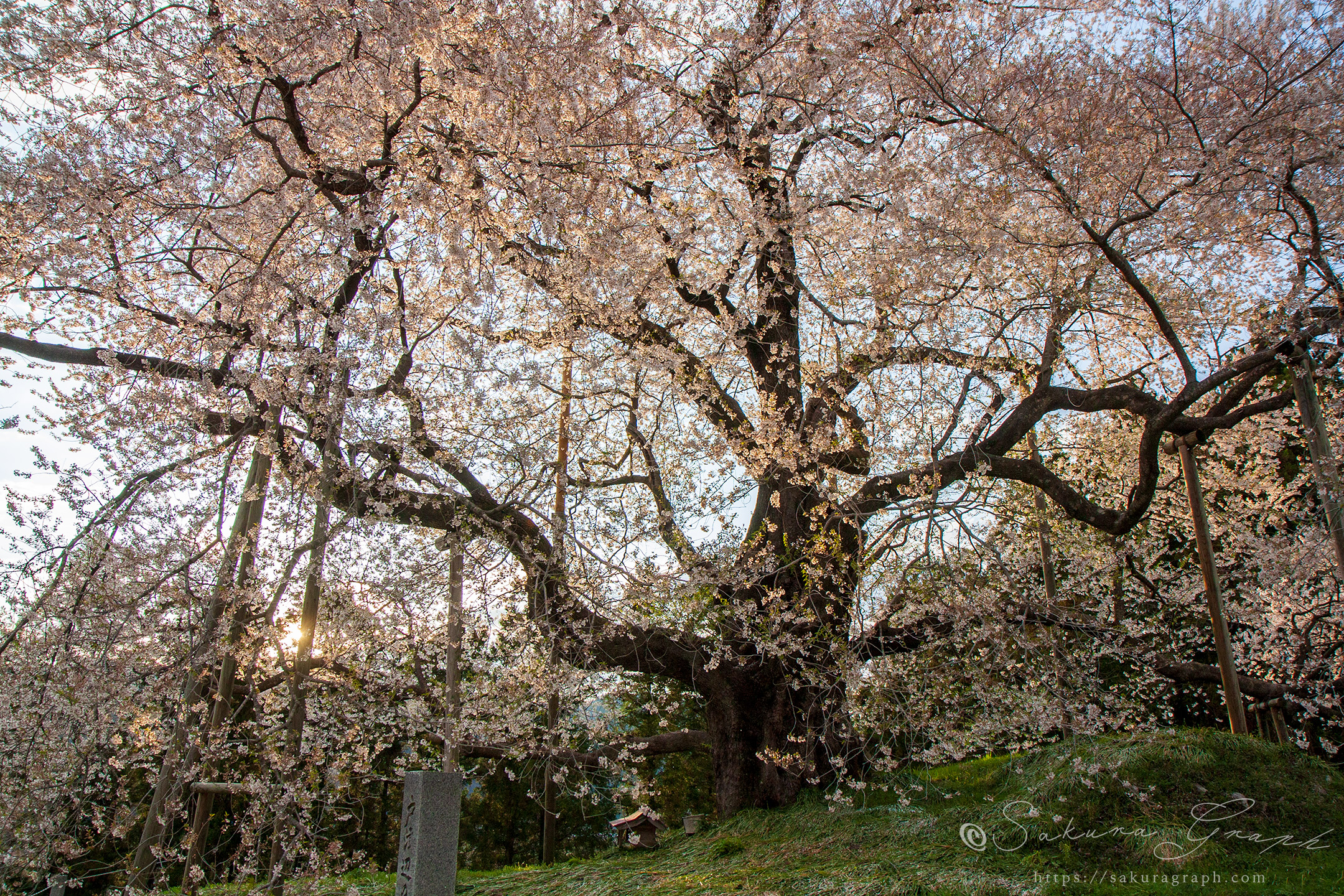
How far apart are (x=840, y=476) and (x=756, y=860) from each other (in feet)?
12.6

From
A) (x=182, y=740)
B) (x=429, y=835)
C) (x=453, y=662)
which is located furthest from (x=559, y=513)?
(x=182, y=740)

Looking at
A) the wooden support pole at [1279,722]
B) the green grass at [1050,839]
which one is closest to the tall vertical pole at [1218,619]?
the green grass at [1050,839]

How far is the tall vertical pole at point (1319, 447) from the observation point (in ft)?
16.0

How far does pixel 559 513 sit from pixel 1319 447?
18.3ft

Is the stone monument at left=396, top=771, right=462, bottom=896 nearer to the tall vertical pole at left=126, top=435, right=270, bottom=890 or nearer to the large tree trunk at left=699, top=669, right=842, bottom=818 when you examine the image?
the tall vertical pole at left=126, top=435, right=270, bottom=890

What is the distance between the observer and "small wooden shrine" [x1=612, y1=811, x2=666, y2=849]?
7.69 metres

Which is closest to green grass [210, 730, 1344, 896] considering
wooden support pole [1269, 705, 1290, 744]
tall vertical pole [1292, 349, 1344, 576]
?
tall vertical pole [1292, 349, 1344, 576]

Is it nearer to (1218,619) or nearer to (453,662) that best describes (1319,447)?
(1218,619)

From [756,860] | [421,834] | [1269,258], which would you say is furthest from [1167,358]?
[421,834]

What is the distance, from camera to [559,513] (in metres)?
5.73

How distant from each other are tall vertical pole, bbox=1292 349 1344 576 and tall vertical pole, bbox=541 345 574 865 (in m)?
5.34

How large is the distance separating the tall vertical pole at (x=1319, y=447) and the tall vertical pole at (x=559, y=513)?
534 centimetres

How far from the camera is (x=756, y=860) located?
5.66 m

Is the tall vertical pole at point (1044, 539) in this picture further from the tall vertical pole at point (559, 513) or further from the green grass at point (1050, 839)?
the tall vertical pole at point (559, 513)
